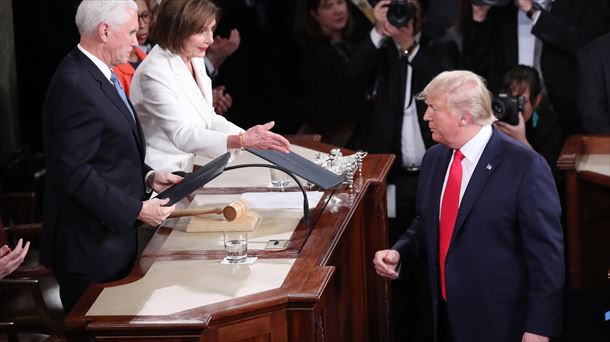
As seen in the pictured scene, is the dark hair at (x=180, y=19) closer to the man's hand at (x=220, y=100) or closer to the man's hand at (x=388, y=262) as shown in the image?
the man's hand at (x=388, y=262)

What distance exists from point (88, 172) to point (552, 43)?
3.20 m

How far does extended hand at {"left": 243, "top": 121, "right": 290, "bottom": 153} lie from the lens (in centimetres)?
424

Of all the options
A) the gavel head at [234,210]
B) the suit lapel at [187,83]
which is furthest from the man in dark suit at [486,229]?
the suit lapel at [187,83]

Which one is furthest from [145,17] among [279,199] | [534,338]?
[534,338]

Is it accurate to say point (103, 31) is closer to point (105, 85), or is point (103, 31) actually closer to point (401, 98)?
point (105, 85)

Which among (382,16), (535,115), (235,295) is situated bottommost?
(535,115)

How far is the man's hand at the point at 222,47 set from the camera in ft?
21.0

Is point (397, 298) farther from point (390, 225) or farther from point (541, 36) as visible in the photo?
point (541, 36)

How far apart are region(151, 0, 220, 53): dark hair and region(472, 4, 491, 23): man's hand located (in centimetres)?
219

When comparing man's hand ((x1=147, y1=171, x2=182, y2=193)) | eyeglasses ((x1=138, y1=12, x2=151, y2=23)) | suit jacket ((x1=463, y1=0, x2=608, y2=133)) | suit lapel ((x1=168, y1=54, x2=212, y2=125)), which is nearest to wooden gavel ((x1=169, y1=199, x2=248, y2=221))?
man's hand ((x1=147, y1=171, x2=182, y2=193))

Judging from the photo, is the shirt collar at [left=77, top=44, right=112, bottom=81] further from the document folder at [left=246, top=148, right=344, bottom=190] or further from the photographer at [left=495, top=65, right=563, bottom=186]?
the photographer at [left=495, top=65, right=563, bottom=186]

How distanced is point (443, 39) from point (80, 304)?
11.5 feet

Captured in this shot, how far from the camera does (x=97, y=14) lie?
3832 millimetres

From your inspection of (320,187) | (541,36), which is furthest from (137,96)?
(541,36)
